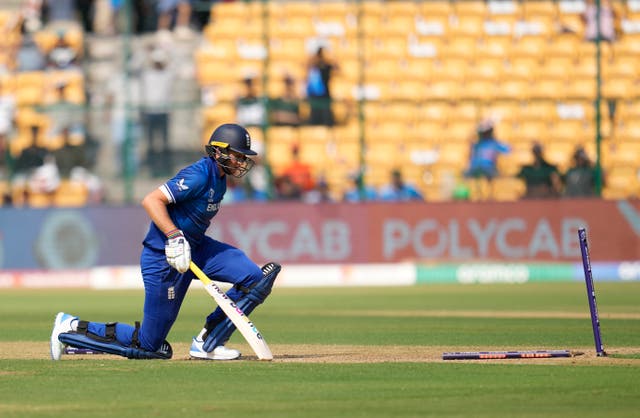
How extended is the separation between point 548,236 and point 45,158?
25.6 feet

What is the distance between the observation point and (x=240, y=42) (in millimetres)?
23969

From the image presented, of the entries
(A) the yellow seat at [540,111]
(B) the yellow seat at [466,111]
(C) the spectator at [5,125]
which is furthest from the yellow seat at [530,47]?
(C) the spectator at [5,125]

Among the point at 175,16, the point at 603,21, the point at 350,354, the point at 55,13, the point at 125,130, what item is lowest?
the point at 350,354

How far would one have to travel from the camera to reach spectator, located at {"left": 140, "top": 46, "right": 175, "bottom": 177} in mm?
21766

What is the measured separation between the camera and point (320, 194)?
21844 mm

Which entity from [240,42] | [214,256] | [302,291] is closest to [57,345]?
[214,256]

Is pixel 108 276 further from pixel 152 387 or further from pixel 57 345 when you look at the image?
pixel 152 387

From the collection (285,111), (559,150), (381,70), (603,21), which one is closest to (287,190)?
(285,111)

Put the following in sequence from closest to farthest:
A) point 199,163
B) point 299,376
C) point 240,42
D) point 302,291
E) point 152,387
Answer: point 152,387 → point 299,376 → point 199,163 → point 302,291 → point 240,42

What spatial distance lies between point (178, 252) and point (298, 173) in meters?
13.2

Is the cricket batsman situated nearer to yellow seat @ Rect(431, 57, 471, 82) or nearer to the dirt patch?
the dirt patch

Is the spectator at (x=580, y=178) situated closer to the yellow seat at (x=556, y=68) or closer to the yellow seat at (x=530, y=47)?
the yellow seat at (x=556, y=68)

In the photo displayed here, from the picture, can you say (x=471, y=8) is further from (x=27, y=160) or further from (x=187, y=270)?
(x=187, y=270)

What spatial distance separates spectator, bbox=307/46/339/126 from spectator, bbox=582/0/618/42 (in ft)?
14.9
